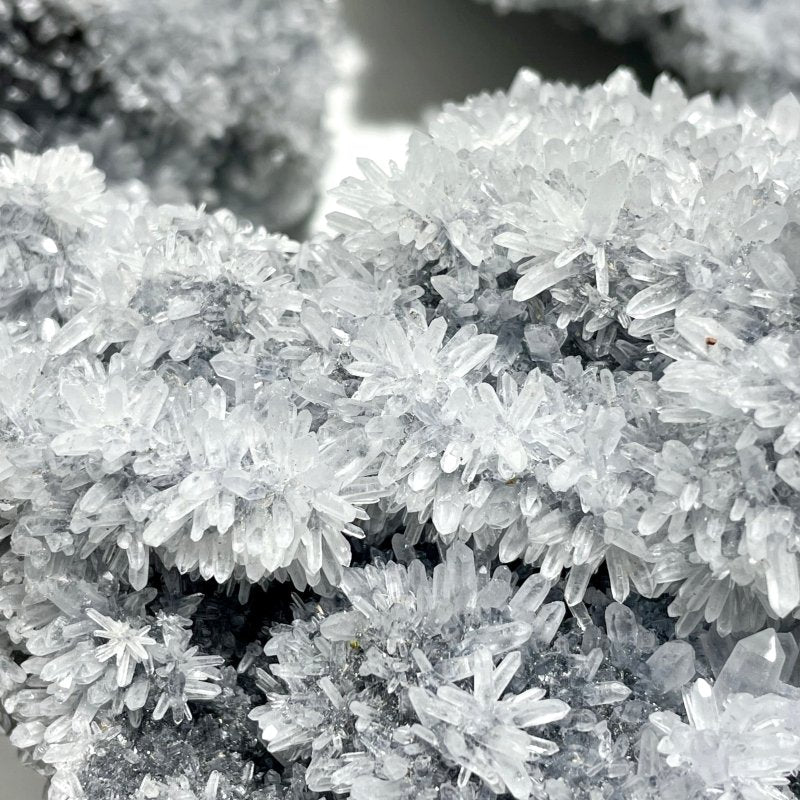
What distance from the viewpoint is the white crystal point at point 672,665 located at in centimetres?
45

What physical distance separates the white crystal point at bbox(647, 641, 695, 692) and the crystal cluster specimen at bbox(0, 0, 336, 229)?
619 millimetres

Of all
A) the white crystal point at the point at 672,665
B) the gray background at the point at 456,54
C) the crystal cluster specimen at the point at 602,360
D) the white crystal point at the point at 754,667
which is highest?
the gray background at the point at 456,54

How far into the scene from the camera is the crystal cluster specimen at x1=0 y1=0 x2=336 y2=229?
2.78ft

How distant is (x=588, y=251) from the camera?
0.46 metres

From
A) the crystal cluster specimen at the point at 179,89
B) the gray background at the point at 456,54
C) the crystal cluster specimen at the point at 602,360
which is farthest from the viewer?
the gray background at the point at 456,54

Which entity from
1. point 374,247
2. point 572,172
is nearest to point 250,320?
point 374,247

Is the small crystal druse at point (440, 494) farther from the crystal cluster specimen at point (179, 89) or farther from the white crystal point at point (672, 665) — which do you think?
the crystal cluster specimen at point (179, 89)

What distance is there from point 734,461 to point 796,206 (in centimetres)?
12

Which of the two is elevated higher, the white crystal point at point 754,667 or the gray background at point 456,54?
the gray background at point 456,54

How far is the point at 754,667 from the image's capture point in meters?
0.43

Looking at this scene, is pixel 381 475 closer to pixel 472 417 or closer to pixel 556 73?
pixel 472 417

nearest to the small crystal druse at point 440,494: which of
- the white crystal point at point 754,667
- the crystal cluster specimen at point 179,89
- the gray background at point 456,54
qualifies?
the white crystal point at point 754,667

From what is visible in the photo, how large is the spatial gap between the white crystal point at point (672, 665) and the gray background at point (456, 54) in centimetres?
80

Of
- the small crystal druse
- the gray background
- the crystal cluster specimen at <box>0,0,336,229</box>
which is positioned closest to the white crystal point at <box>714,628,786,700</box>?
the small crystal druse
